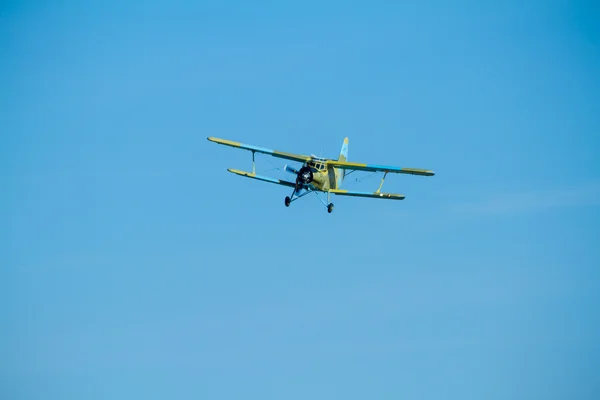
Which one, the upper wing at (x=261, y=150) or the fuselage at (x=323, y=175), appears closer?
the fuselage at (x=323, y=175)

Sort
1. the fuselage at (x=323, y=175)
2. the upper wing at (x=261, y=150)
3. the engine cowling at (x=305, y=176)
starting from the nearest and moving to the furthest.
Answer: the engine cowling at (x=305, y=176), the fuselage at (x=323, y=175), the upper wing at (x=261, y=150)

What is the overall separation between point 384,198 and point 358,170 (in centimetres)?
279

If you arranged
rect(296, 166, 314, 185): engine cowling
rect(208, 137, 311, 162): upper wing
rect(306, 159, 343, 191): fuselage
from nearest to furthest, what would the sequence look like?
rect(296, 166, 314, 185): engine cowling
rect(306, 159, 343, 191): fuselage
rect(208, 137, 311, 162): upper wing

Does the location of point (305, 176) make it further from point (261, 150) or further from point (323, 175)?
point (261, 150)

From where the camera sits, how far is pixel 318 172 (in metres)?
75.1

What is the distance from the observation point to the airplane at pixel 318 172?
74.6 meters

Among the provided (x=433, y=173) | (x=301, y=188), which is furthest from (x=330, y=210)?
(x=433, y=173)

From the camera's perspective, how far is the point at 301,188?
74750 millimetres

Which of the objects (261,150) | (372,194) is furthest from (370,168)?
(261,150)

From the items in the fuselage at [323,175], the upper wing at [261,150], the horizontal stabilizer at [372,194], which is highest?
the upper wing at [261,150]

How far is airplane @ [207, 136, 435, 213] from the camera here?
7456 centimetres

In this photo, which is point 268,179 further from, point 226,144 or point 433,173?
point 433,173

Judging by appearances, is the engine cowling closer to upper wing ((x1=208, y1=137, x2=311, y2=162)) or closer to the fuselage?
the fuselage

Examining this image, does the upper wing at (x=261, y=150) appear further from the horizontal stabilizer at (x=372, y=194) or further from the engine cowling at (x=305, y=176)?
the horizontal stabilizer at (x=372, y=194)
